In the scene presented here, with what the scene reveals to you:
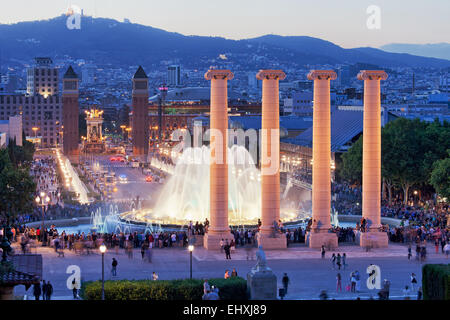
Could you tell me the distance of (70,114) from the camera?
193500 millimetres

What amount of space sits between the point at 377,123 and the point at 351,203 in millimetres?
25607

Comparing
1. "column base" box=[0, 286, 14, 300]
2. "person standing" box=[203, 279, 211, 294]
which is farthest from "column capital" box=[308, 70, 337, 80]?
"column base" box=[0, 286, 14, 300]

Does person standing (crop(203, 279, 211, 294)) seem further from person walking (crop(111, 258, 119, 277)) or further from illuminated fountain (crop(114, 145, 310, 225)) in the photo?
illuminated fountain (crop(114, 145, 310, 225))

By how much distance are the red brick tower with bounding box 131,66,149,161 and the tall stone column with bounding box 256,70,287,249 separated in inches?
5389

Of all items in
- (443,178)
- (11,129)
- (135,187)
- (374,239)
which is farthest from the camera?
(11,129)

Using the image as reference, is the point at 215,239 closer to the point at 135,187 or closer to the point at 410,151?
the point at 410,151

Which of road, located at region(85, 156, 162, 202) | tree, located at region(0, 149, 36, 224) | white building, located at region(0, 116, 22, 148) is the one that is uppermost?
white building, located at region(0, 116, 22, 148)

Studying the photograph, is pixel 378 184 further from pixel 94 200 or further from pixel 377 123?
pixel 94 200

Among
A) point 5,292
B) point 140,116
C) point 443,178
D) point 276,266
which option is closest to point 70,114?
point 140,116

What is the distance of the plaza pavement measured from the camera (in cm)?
3269

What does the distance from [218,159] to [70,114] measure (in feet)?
511

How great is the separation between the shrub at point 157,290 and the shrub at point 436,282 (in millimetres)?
5576
